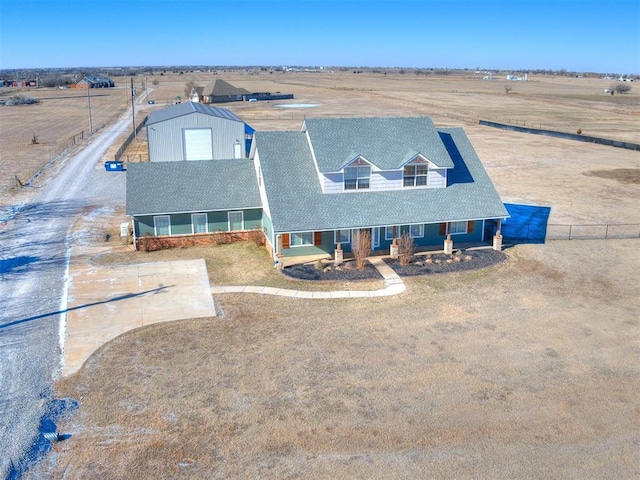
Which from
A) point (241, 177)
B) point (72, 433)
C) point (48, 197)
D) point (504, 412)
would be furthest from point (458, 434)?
point (48, 197)

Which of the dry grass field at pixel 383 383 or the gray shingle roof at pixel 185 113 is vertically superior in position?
the gray shingle roof at pixel 185 113

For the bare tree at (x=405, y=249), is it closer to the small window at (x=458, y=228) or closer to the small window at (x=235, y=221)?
the small window at (x=458, y=228)

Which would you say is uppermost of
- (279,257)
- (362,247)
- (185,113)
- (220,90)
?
(220,90)

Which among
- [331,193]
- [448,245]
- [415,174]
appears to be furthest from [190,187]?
[448,245]

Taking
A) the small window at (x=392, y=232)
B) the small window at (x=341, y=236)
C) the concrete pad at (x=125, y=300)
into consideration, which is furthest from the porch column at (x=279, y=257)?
the small window at (x=392, y=232)

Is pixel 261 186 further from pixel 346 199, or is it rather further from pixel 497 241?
pixel 497 241

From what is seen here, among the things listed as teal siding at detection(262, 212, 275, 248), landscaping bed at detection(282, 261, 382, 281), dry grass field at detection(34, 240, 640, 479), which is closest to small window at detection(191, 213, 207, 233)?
teal siding at detection(262, 212, 275, 248)
